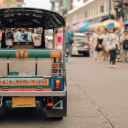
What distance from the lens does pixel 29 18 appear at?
9.68 m

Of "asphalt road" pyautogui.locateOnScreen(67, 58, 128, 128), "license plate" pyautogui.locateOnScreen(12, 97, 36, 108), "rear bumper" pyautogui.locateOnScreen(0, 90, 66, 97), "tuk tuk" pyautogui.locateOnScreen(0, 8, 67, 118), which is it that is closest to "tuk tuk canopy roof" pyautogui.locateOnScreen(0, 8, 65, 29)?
"tuk tuk" pyautogui.locateOnScreen(0, 8, 67, 118)

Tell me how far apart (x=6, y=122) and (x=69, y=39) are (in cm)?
1525

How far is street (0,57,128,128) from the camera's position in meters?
7.79

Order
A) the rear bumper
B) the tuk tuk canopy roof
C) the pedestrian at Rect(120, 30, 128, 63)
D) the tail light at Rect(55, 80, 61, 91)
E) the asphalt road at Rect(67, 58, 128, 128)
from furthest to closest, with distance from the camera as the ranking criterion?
the pedestrian at Rect(120, 30, 128, 63), the asphalt road at Rect(67, 58, 128, 128), the tuk tuk canopy roof, the tail light at Rect(55, 80, 61, 91), the rear bumper

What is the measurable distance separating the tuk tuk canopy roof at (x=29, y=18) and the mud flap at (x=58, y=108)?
153cm

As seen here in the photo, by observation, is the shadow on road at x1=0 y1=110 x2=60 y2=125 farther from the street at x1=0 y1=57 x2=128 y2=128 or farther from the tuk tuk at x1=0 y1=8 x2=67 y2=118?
the tuk tuk at x1=0 y1=8 x2=67 y2=118

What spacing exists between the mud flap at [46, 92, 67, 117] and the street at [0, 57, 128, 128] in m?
0.16

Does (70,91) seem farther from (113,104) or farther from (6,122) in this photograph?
(6,122)

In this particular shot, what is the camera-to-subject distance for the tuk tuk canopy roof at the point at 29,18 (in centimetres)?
824

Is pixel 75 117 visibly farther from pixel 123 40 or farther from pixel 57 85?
pixel 123 40

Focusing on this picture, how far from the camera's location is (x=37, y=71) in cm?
792

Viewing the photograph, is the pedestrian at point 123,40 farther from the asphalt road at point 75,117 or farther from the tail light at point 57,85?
the tail light at point 57,85

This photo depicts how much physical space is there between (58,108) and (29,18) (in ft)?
8.68

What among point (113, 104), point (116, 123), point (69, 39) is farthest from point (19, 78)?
point (69, 39)
